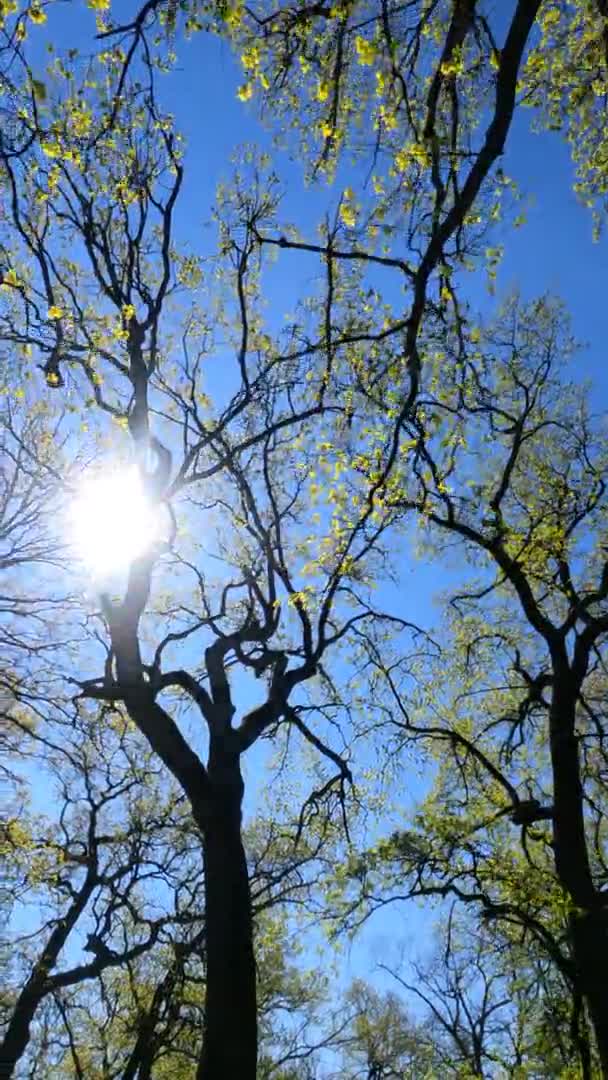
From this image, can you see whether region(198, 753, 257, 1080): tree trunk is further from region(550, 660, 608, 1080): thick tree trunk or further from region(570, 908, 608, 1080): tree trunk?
region(570, 908, 608, 1080): tree trunk

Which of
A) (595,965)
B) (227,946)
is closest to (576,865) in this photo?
(595,965)

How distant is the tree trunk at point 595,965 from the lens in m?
7.63

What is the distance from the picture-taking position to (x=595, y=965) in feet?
25.6

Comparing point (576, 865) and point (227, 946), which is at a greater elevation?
point (576, 865)

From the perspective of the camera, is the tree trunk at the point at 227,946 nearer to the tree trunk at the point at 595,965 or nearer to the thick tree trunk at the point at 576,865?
the thick tree trunk at the point at 576,865

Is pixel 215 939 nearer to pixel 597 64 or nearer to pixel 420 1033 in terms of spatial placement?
pixel 597 64

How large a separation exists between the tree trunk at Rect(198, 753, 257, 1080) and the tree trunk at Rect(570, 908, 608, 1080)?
3.18 metres

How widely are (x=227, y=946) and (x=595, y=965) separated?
3790 mm

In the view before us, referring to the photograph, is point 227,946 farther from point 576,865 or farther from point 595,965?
point 576,865

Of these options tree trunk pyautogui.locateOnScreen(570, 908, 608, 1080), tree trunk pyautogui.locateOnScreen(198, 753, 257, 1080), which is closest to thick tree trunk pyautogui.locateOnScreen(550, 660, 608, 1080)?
tree trunk pyautogui.locateOnScreen(570, 908, 608, 1080)

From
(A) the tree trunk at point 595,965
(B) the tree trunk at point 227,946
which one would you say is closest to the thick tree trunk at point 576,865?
(A) the tree trunk at point 595,965

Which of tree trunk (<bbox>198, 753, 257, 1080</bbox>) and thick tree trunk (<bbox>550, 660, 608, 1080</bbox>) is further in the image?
thick tree trunk (<bbox>550, 660, 608, 1080</bbox>)

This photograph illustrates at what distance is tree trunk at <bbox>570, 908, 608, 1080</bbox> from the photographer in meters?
7.63

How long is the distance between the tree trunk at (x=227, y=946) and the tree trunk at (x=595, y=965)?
318 centimetres
